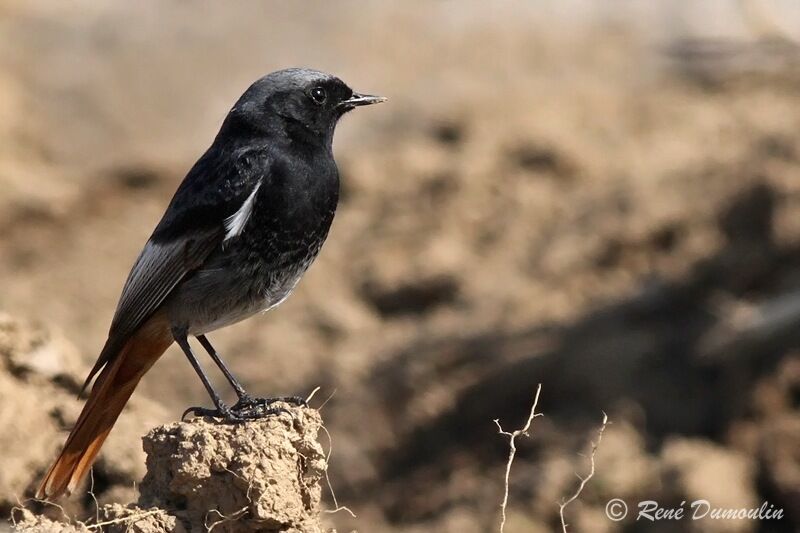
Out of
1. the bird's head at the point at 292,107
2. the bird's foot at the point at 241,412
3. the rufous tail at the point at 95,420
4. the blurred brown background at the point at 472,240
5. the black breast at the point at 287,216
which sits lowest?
the bird's foot at the point at 241,412

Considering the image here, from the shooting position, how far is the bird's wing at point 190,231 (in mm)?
6223

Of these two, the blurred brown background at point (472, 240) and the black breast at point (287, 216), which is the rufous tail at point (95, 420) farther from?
the black breast at point (287, 216)

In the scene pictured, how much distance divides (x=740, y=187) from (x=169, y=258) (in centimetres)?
600

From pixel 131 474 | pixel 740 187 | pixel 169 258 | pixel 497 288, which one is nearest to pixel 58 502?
pixel 131 474

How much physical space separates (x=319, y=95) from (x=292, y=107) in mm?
197

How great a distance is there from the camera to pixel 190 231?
6.35 meters

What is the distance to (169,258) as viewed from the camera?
6.39m

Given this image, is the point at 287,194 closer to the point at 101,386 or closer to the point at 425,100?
the point at 101,386

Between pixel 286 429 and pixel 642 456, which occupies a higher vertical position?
pixel 642 456

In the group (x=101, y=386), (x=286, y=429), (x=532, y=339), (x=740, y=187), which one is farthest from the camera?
(x=740, y=187)

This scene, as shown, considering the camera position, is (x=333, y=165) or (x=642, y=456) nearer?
(x=333, y=165)

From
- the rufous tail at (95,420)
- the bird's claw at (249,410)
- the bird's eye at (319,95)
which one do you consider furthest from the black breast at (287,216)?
the rufous tail at (95,420)

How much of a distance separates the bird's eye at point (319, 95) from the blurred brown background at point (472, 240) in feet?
5.47

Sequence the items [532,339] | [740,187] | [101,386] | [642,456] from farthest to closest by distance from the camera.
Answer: [740,187] → [532,339] → [642,456] → [101,386]
